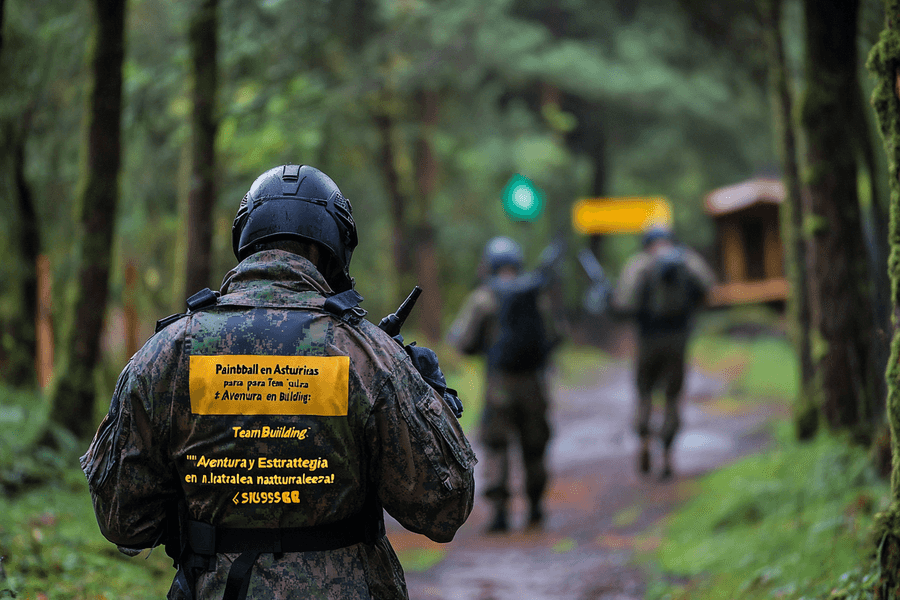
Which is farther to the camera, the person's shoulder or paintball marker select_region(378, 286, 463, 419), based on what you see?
paintball marker select_region(378, 286, 463, 419)

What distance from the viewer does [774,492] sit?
6363 millimetres

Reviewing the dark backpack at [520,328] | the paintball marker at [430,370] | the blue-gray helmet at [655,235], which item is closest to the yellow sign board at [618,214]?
the blue-gray helmet at [655,235]

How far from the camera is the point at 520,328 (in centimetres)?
789

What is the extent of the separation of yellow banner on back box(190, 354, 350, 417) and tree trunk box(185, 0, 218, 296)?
5.10m

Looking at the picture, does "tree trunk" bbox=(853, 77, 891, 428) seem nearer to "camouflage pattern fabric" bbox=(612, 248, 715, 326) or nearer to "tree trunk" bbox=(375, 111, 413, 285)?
"camouflage pattern fabric" bbox=(612, 248, 715, 326)

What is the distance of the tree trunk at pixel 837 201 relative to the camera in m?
6.37

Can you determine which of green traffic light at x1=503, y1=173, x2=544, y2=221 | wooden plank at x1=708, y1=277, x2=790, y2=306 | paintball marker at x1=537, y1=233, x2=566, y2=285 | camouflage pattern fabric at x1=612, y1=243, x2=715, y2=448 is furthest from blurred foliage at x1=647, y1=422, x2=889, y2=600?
wooden plank at x1=708, y1=277, x2=790, y2=306

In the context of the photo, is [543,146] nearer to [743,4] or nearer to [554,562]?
[743,4]

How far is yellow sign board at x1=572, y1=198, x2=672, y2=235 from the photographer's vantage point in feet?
59.0

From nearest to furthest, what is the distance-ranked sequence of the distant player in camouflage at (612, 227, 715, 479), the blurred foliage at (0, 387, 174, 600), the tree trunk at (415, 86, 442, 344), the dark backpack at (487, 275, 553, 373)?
the blurred foliage at (0, 387, 174, 600) < the dark backpack at (487, 275, 553, 373) < the distant player in camouflage at (612, 227, 715, 479) < the tree trunk at (415, 86, 442, 344)

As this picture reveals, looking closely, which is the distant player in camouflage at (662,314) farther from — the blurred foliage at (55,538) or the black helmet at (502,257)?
the blurred foliage at (55,538)

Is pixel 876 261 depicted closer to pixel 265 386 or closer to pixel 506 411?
pixel 506 411

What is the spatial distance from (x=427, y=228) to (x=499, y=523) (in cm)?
1103

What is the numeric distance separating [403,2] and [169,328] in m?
12.0
